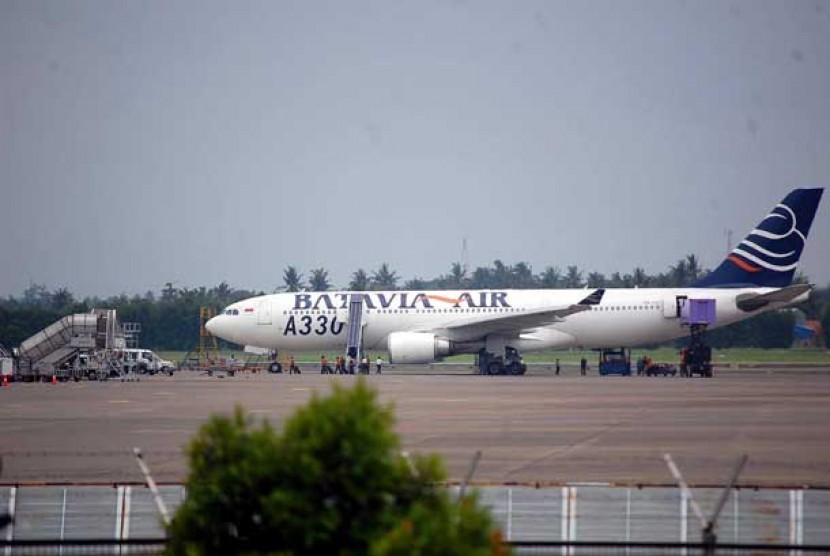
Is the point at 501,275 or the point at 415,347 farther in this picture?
the point at 501,275

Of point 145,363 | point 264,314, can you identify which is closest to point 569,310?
point 264,314

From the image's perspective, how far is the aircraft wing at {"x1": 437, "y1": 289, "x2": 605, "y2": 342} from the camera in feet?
179

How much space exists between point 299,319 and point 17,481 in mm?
41795

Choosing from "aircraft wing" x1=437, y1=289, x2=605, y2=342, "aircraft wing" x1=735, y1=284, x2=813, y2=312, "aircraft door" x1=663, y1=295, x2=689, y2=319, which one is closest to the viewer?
"aircraft wing" x1=735, y1=284, x2=813, y2=312

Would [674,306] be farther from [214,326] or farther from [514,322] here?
[214,326]

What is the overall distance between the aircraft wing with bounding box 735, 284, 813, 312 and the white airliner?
0.05m

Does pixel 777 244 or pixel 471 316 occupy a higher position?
pixel 777 244

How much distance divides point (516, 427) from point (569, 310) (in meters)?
28.3

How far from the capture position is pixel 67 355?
58.7 metres

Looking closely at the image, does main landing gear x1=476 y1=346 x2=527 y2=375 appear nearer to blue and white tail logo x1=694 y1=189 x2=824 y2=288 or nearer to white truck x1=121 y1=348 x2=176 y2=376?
blue and white tail logo x1=694 y1=189 x2=824 y2=288

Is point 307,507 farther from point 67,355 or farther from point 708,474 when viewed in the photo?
point 67,355

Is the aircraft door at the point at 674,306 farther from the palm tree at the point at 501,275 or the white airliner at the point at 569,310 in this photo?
the palm tree at the point at 501,275

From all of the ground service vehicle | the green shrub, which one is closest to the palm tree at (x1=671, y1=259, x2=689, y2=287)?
the ground service vehicle

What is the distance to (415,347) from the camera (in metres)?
55.5
